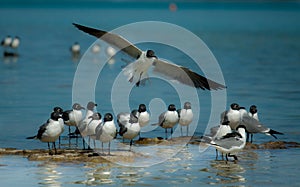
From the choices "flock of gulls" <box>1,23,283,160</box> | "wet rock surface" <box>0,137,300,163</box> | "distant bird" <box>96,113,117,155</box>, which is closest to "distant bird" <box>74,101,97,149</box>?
"flock of gulls" <box>1,23,283,160</box>

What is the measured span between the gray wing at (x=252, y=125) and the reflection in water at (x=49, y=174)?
437cm

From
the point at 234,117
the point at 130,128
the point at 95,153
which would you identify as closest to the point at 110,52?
the point at 234,117

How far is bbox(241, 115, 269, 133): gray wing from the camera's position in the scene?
14.9 m

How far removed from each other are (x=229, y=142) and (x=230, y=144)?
0.19 ft

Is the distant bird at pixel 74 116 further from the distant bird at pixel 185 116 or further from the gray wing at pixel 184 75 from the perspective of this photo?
the distant bird at pixel 185 116

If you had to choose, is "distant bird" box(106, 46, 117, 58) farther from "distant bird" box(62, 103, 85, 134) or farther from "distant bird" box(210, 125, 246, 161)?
"distant bird" box(210, 125, 246, 161)

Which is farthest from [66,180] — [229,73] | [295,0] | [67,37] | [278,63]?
[295,0]

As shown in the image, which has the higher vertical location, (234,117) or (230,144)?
(234,117)

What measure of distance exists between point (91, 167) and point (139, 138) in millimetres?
2889

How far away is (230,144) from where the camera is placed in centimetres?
1304

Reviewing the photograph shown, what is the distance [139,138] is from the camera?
1531 centimetres

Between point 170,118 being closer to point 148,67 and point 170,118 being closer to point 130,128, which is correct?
point 148,67

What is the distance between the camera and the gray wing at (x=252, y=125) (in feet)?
49.0

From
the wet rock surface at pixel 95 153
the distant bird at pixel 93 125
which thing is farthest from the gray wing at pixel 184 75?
the distant bird at pixel 93 125
